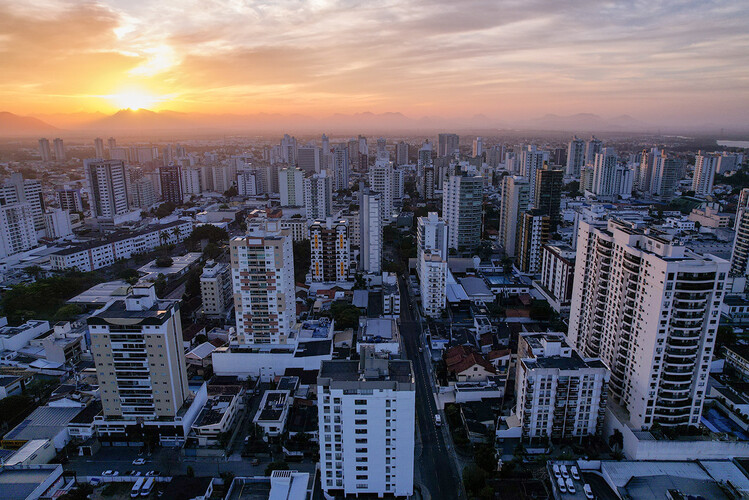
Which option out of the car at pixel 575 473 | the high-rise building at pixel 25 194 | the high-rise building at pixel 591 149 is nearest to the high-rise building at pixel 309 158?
the high-rise building at pixel 25 194

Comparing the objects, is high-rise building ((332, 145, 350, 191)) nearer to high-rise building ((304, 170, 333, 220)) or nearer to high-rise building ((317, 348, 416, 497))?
high-rise building ((304, 170, 333, 220))

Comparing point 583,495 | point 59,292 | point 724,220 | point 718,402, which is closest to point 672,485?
point 583,495

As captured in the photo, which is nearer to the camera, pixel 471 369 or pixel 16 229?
pixel 471 369

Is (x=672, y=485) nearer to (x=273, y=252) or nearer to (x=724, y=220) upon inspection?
(x=273, y=252)

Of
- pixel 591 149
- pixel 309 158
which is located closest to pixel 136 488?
pixel 309 158

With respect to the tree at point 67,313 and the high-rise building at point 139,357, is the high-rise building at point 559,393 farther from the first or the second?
the tree at point 67,313

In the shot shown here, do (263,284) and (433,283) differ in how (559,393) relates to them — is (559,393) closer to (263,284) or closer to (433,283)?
(433,283)
